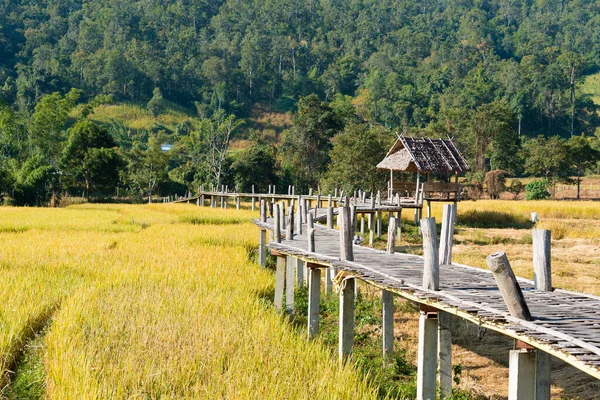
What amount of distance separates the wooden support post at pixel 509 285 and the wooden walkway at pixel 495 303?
69 mm

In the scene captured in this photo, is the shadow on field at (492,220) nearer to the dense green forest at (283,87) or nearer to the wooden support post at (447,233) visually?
the dense green forest at (283,87)

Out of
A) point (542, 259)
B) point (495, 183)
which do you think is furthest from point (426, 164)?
point (542, 259)

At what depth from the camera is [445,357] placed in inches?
247

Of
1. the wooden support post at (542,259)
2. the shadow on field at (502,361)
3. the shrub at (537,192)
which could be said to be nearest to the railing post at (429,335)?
the wooden support post at (542,259)

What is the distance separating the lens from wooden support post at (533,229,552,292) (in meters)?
5.39

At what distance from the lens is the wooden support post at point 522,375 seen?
13.8 feet

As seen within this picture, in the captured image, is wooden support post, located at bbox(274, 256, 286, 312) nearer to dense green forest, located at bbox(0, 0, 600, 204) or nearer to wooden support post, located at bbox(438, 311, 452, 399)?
wooden support post, located at bbox(438, 311, 452, 399)

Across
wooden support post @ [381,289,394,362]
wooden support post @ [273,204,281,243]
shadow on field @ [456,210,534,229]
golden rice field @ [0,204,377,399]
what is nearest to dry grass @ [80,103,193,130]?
shadow on field @ [456,210,534,229]

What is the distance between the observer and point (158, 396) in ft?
16.6

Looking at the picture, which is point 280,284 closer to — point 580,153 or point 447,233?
point 447,233

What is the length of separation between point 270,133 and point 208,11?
56.7 metres

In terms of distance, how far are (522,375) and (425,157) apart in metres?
20.9

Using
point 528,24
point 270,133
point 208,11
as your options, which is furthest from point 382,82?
point 208,11

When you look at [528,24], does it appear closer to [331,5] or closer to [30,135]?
[331,5]
